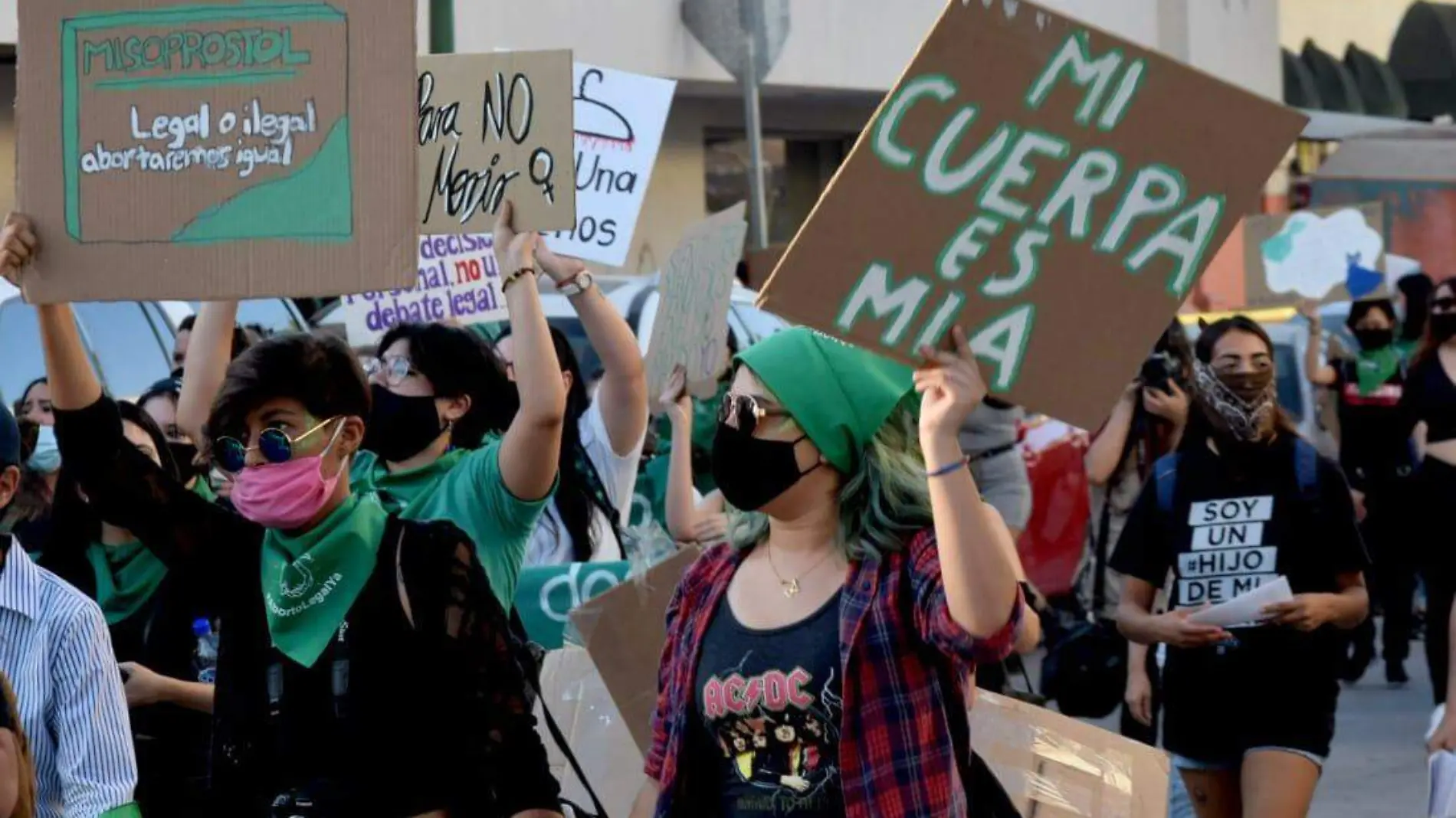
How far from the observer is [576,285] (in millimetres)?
5336

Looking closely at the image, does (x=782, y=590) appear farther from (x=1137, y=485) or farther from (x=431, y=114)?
(x=1137, y=485)

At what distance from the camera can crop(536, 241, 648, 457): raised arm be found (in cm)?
530

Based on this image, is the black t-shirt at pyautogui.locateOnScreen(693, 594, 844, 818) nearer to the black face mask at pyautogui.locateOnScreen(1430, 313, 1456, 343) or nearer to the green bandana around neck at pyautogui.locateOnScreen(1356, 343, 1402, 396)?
the black face mask at pyautogui.locateOnScreen(1430, 313, 1456, 343)

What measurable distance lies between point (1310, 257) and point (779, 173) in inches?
466

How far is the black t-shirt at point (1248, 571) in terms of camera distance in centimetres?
648

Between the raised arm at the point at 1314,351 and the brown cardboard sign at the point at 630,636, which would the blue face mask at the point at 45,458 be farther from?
the raised arm at the point at 1314,351

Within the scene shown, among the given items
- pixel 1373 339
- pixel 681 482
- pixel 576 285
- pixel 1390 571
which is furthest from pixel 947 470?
pixel 1373 339

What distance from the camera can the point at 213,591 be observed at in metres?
4.47

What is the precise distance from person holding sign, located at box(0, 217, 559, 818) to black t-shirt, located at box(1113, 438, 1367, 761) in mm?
2706

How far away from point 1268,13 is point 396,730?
31.1 meters

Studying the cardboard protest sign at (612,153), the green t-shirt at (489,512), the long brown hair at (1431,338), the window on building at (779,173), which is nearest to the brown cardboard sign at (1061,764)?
the green t-shirt at (489,512)

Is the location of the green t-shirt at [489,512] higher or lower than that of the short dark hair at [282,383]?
lower

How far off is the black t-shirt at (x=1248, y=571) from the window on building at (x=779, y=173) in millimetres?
17769

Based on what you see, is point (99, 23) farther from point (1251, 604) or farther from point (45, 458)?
point (45, 458)
